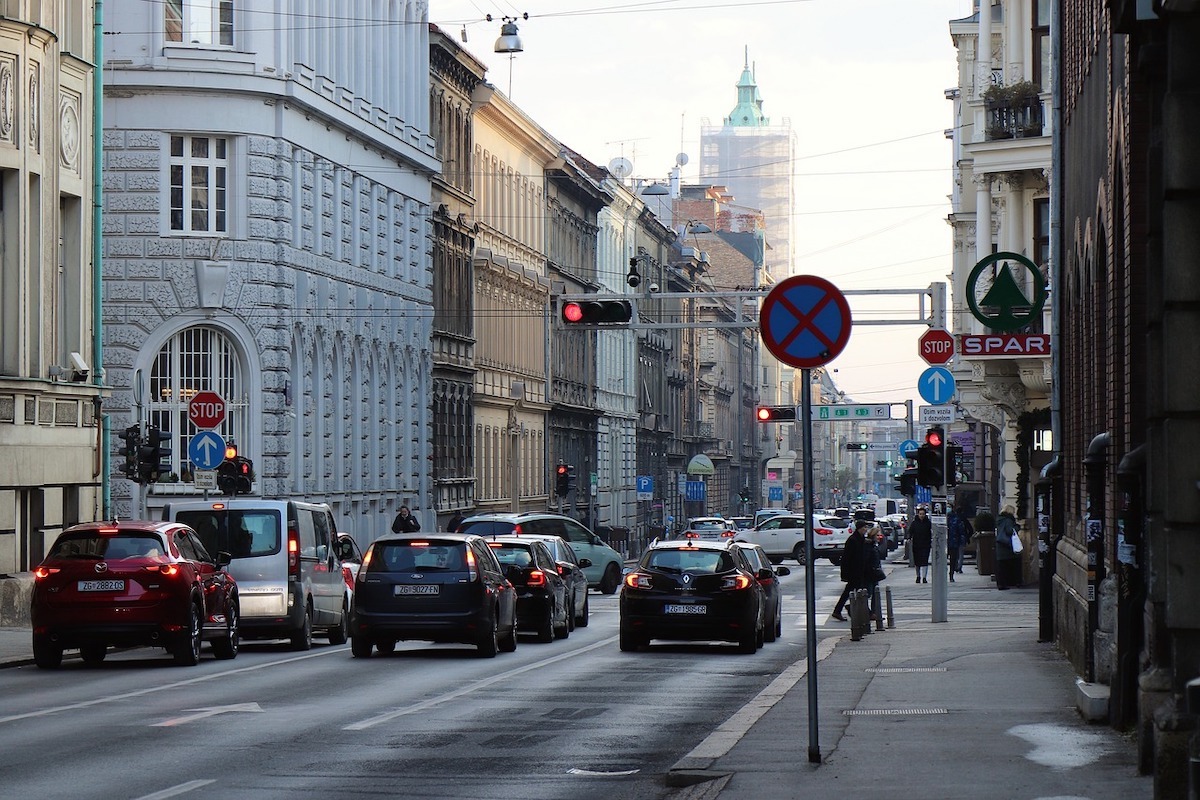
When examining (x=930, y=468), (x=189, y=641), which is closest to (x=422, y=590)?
(x=189, y=641)

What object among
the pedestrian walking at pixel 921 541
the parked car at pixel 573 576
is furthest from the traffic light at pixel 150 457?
the pedestrian walking at pixel 921 541

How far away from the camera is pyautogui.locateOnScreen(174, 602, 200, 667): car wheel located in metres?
23.8

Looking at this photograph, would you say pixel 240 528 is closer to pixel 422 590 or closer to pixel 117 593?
pixel 422 590

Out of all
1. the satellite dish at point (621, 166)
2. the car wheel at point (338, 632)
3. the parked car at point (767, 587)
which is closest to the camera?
the parked car at point (767, 587)

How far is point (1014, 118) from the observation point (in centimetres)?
4003

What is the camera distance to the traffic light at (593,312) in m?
38.1

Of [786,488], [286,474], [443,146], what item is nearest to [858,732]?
[286,474]

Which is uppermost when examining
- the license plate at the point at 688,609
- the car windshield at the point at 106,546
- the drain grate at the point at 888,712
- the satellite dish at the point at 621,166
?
the satellite dish at the point at 621,166

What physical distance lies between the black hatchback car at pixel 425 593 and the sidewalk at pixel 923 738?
152 inches

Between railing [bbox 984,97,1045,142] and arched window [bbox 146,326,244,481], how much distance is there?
54.2ft

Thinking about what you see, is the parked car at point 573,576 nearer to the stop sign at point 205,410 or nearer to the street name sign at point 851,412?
the stop sign at point 205,410

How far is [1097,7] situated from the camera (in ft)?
65.3

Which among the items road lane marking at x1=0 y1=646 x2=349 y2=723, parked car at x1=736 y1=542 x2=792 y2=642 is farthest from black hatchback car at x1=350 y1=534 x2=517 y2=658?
parked car at x1=736 y1=542 x2=792 y2=642

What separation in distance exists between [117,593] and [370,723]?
701cm
